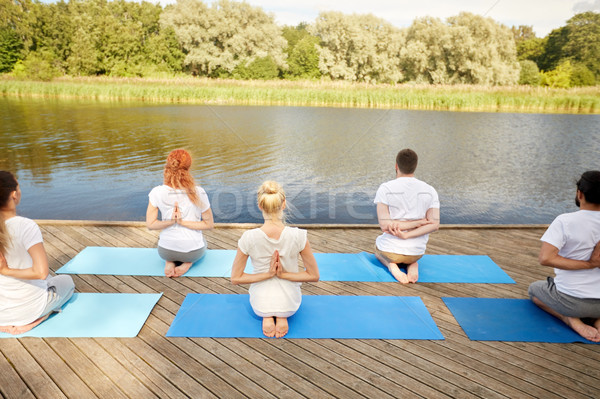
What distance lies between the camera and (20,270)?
7.16ft

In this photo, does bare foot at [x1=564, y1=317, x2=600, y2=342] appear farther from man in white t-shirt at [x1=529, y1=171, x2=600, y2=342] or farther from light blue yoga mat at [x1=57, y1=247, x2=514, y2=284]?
light blue yoga mat at [x1=57, y1=247, x2=514, y2=284]

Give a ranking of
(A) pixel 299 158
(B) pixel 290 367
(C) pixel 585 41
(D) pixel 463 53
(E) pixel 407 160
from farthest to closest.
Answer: (C) pixel 585 41
(D) pixel 463 53
(A) pixel 299 158
(E) pixel 407 160
(B) pixel 290 367

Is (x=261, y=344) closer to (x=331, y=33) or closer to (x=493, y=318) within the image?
(x=493, y=318)

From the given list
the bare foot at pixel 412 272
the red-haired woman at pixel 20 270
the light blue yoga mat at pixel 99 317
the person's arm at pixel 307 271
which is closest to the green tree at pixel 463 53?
the bare foot at pixel 412 272

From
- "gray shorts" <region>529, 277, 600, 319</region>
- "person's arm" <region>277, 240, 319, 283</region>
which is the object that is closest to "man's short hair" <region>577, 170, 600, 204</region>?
"gray shorts" <region>529, 277, 600, 319</region>

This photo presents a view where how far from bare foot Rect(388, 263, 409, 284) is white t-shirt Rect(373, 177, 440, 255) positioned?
13 centimetres

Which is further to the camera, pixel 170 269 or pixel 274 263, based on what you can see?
pixel 170 269

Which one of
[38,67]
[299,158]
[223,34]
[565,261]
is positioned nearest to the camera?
[565,261]

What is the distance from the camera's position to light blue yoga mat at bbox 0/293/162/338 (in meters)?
2.34

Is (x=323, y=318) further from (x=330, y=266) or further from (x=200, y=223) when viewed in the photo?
(x=200, y=223)

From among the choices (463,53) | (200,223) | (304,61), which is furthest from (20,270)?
(304,61)

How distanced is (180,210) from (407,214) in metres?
1.85

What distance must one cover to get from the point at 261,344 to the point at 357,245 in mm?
1920

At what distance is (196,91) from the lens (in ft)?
70.3
